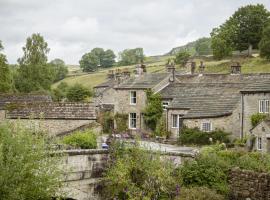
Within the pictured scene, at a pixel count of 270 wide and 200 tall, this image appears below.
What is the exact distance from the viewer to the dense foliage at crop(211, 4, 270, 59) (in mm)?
96438

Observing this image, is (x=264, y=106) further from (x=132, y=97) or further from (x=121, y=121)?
(x=121, y=121)

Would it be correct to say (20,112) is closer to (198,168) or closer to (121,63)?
(198,168)

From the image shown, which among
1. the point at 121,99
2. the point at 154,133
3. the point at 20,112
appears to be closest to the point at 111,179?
the point at 20,112

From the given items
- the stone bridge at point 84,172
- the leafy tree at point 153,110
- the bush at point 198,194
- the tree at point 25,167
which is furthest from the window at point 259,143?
the tree at point 25,167

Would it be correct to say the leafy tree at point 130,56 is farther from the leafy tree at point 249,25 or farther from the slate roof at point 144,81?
the slate roof at point 144,81

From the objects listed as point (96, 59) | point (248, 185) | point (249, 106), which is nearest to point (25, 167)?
point (248, 185)

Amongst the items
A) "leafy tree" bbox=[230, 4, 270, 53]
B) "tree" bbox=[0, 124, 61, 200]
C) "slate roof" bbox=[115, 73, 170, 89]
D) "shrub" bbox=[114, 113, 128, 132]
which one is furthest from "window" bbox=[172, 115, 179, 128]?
"leafy tree" bbox=[230, 4, 270, 53]

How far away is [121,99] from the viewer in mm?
55531

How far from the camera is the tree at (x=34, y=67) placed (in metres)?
85.2

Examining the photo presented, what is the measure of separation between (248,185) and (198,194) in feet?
8.99

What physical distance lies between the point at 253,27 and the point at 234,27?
3810 millimetres

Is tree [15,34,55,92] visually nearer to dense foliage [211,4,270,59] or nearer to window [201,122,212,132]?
dense foliage [211,4,270,59]

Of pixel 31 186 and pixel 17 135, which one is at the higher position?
pixel 17 135

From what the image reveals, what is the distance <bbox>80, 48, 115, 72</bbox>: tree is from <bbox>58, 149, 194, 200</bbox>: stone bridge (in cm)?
14217
